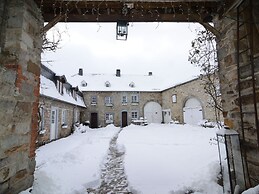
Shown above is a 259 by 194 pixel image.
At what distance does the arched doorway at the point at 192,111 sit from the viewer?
19281 millimetres

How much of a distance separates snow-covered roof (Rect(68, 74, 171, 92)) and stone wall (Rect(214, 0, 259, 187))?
2390cm

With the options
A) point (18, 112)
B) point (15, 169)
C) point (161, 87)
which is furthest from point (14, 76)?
Result: point (161, 87)

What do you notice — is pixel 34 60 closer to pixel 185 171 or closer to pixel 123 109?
pixel 185 171

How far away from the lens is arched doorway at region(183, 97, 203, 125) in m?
19.3

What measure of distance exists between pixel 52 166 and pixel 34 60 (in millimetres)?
3258

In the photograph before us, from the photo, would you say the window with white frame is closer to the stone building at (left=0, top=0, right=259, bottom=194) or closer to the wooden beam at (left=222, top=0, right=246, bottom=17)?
the stone building at (left=0, top=0, right=259, bottom=194)

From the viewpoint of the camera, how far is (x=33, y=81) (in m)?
3.41

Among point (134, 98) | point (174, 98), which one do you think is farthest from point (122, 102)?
point (174, 98)

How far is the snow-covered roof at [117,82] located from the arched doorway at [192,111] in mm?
7152

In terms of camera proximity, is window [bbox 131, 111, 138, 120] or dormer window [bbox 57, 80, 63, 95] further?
window [bbox 131, 111, 138, 120]

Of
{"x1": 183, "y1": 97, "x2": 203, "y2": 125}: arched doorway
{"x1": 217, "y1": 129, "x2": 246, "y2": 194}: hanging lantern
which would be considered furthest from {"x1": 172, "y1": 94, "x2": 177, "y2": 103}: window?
{"x1": 217, "y1": 129, "x2": 246, "y2": 194}: hanging lantern

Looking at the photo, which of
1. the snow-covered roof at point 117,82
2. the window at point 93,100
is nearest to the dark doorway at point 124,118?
the snow-covered roof at point 117,82

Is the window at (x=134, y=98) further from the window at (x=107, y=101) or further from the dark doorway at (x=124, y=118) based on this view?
the window at (x=107, y=101)

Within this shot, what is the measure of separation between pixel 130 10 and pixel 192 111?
711 inches
